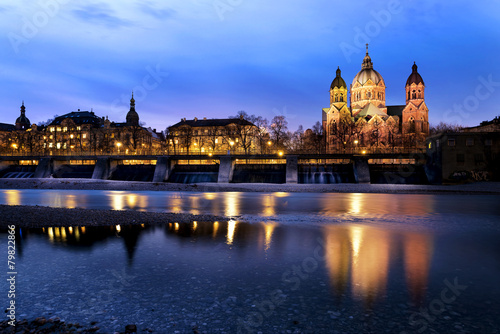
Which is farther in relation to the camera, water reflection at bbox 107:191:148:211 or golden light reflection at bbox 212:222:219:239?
water reflection at bbox 107:191:148:211

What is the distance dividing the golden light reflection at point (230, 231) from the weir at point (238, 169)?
3968 cm

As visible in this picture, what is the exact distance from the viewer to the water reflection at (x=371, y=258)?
8.09 metres

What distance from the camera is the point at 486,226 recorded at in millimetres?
17719

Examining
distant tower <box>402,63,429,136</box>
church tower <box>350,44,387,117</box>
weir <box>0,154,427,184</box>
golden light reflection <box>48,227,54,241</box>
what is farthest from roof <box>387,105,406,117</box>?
golden light reflection <box>48,227,54,241</box>

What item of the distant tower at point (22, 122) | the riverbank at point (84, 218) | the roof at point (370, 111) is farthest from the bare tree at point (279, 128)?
the distant tower at point (22, 122)

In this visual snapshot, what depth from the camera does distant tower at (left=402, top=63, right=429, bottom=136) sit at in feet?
386

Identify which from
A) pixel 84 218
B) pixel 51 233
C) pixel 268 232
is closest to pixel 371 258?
pixel 268 232

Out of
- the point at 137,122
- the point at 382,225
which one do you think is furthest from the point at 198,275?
the point at 137,122

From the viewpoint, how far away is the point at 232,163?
63375mm

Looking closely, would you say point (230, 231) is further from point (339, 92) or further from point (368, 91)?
point (339, 92)

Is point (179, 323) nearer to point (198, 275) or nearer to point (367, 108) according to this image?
point (198, 275)

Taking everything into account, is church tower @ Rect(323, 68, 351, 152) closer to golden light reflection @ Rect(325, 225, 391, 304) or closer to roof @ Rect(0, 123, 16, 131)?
golden light reflection @ Rect(325, 225, 391, 304)

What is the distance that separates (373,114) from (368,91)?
50.6 ft

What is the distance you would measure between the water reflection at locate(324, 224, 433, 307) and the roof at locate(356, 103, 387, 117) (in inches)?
4428
